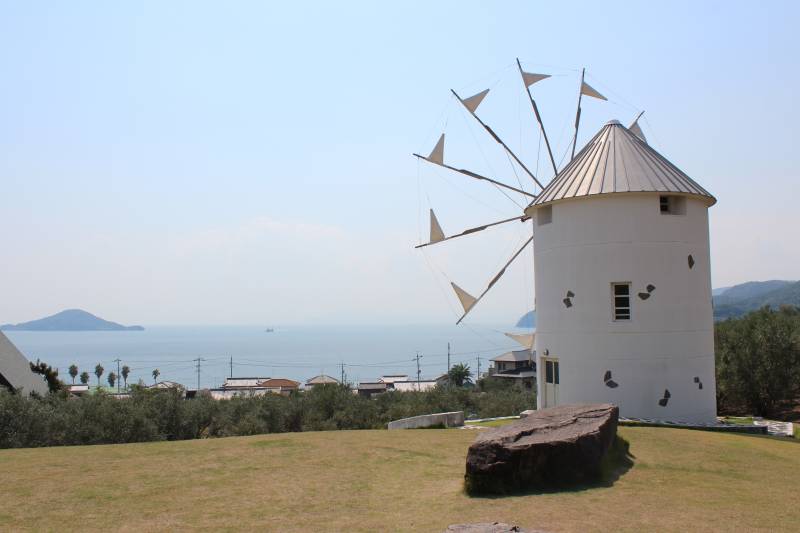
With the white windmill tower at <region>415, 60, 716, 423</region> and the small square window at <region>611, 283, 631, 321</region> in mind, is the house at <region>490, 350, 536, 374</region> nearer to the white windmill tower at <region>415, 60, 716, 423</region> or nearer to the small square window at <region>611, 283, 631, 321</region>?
the white windmill tower at <region>415, 60, 716, 423</region>

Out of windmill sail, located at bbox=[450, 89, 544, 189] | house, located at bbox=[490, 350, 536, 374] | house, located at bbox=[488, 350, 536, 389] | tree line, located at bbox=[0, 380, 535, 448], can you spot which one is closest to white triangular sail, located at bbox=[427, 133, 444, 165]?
windmill sail, located at bbox=[450, 89, 544, 189]

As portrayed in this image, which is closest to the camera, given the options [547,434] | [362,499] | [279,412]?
[362,499]

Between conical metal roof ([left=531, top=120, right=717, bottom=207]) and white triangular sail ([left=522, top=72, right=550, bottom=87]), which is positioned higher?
white triangular sail ([left=522, top=72, right=550, bottom=87])

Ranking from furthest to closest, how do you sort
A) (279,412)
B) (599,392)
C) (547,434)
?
1. (279,412)
2. (599,392)
3. (547,434)

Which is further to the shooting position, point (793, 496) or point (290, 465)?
point (290, 465)

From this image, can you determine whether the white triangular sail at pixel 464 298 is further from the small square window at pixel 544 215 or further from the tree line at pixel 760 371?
the tree line at pixel 760 371

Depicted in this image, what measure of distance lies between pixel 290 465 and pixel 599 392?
32.9ft

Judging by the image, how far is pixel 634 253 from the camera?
18.6 m

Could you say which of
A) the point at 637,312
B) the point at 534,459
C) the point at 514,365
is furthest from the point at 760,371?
the point at 514,365

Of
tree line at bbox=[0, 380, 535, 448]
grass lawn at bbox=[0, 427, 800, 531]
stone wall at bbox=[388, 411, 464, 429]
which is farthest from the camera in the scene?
tree line at bbox=[0, 380, 535, 448]

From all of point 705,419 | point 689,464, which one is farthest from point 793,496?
point 705,419

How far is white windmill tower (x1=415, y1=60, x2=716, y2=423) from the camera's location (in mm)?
18438

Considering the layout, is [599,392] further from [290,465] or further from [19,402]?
[19,402]

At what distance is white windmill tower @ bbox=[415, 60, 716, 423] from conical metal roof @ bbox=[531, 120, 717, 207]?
1.9 inches
